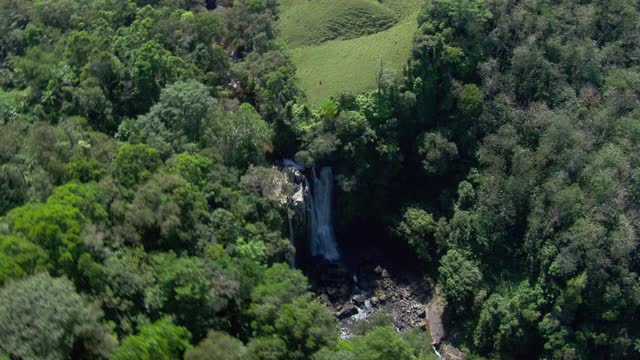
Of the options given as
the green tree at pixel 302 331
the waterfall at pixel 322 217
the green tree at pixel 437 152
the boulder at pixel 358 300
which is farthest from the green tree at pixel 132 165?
the green tree at pixel 437 152

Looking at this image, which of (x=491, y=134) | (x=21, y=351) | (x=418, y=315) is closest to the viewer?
(x=21, y=351)

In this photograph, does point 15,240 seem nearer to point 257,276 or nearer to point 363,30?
point 257,276

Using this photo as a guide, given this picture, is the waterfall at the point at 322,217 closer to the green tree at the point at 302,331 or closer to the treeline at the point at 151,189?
the treeline at the point at 151,189

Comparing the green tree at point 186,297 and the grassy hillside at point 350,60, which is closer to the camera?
the green tree at point 186,297

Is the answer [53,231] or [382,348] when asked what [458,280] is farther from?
[53,231]

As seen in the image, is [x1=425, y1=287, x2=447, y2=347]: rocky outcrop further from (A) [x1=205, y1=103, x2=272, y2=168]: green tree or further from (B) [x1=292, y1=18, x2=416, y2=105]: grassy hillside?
(B) [x1=292, y1=18, x2=416, y2=105]: grassy hillside

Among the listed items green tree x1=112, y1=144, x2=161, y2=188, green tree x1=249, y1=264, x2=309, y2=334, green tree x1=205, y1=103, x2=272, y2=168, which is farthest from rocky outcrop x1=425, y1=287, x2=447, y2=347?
green tree x1=112, y1=144, x2=161, y2=188

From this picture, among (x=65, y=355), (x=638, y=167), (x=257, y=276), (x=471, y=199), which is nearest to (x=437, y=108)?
(x=471, y=199)

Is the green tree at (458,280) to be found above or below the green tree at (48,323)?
below
